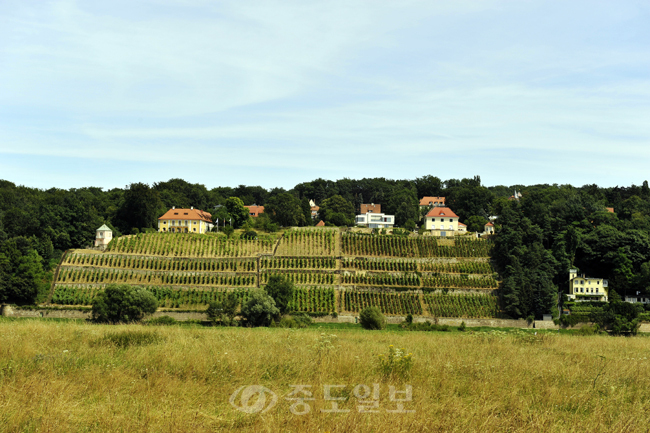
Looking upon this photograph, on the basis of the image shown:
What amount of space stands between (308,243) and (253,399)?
6422cm

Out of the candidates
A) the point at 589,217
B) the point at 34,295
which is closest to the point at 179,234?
the point at 34,295

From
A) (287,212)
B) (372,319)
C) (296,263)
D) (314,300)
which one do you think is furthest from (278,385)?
(287,212)

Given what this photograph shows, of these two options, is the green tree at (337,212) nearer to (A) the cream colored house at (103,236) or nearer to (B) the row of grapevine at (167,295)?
(B) the row of grapevine at (167,295)

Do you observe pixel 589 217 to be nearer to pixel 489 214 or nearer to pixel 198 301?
pixel 489 214

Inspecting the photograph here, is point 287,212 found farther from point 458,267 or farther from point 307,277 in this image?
point 458,267

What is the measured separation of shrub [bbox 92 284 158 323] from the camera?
49.7 meters

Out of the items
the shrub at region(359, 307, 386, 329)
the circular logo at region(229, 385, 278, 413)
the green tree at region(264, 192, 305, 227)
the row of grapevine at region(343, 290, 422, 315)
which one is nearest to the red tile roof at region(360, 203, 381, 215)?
the green tree at region(264, 192, 305, 227)

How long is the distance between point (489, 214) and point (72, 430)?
11193cm

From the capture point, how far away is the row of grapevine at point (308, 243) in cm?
7400

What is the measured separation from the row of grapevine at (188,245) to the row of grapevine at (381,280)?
1307 centimetres

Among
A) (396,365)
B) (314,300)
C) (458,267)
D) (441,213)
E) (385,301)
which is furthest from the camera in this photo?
(441,213)

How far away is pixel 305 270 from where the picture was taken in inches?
2717

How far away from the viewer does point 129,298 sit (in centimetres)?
5059

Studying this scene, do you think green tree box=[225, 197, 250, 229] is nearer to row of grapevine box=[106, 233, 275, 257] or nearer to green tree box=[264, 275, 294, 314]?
row of grapevine box=[106, 233, 275, 257]
